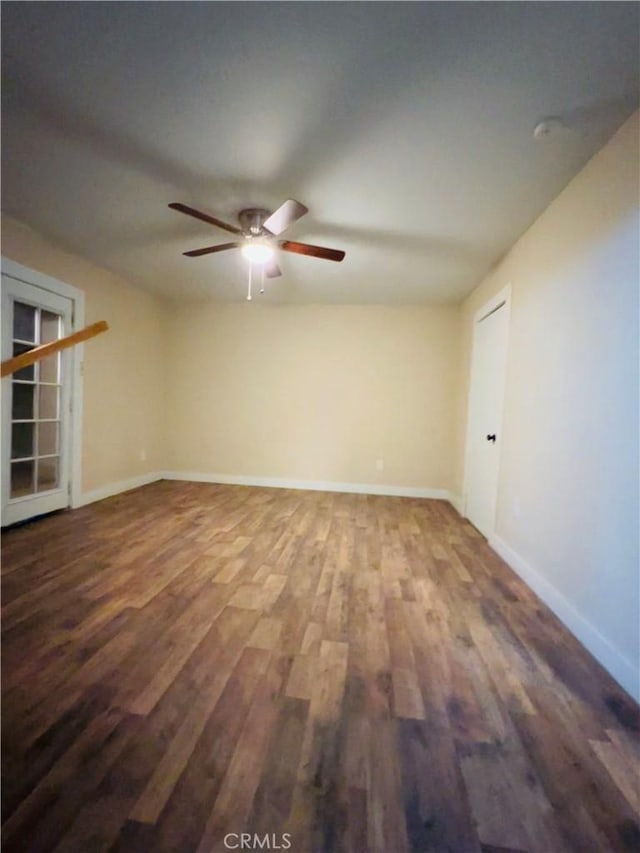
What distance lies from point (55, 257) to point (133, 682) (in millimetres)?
3442

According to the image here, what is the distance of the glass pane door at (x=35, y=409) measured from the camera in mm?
2939

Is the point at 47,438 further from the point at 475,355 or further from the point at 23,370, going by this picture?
the point at 475,355

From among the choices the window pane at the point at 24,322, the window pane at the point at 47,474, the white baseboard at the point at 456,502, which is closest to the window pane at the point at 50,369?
the window pane at the point at 24,322

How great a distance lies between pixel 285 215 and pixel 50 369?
264cm

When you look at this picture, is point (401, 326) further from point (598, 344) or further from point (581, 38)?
point (581, 38)

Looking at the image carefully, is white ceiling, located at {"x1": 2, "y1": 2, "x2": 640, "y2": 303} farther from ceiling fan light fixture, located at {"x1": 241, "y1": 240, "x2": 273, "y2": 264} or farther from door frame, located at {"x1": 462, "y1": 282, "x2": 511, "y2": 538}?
door frame, located at {"x1": 462, "y1": 282, "x2": 511, "y2": 538}

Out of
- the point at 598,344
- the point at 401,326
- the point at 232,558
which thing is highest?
the point at 401,326

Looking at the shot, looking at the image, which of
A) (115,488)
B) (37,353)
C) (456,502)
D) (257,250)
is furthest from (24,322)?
(456,502)

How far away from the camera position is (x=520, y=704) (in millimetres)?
1333

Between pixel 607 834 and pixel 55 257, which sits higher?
pixel 55 257

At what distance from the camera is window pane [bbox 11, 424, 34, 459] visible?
9.57ft

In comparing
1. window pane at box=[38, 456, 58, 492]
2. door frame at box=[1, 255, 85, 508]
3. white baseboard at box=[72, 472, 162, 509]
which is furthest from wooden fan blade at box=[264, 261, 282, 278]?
white baseboard at box=[72, 472, 162, 509]

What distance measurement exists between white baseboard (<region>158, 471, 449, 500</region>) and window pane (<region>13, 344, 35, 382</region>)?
2.23 meters

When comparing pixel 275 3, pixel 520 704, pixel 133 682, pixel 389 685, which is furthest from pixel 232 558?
pixel 275 3
